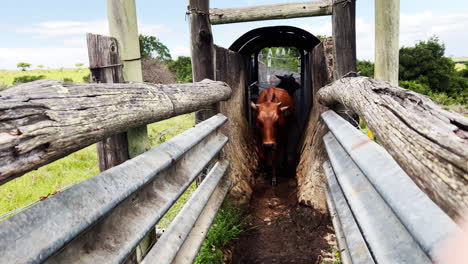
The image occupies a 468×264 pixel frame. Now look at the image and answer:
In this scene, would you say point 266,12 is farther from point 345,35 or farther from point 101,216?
point 101,216

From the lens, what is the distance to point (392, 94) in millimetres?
1693

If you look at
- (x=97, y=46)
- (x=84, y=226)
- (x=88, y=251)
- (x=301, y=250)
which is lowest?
(x=301, y=250)

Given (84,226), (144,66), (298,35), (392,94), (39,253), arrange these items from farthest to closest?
(144,66)
(298,35)
(392,94)
(84,226)
(39,253)

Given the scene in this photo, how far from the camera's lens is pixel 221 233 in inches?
142

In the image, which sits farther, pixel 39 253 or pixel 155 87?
pixel 155 87

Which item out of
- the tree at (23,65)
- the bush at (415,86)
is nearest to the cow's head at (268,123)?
the bush at (415,86)

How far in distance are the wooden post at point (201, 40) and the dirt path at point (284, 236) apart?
211 cm

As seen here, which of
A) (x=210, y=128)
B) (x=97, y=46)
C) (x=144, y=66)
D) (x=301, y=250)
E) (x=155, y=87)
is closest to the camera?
(x=155, y=87)

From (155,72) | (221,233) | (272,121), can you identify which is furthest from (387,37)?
(155,72)

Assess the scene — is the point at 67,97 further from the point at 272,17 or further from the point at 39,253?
the point at 272,17

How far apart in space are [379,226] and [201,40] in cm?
362

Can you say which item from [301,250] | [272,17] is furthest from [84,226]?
[272,17]

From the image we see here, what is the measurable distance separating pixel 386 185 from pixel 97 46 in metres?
1.98

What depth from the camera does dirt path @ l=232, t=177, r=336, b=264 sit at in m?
3.60
